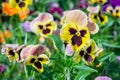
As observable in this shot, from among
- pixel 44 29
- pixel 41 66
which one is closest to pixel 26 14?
pixel 44 29

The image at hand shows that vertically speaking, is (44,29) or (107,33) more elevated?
Result: (44,29)

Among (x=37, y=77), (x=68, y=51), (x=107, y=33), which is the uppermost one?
(x=68, y=51)

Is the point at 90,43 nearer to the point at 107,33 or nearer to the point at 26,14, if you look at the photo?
the point at 107,33

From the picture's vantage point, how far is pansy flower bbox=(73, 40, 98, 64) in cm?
212

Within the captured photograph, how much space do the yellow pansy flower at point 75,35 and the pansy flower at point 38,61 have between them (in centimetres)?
18

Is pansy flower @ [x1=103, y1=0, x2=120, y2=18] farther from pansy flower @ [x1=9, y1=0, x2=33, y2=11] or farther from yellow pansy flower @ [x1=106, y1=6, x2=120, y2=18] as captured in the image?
pansy flower @ [x1=9, y1=0, x2=33, y2=11]

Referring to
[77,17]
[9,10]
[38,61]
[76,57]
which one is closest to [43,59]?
[38,61]

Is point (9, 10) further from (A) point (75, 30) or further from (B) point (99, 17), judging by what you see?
(A) point (75, 30)

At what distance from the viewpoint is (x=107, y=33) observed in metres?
3.55

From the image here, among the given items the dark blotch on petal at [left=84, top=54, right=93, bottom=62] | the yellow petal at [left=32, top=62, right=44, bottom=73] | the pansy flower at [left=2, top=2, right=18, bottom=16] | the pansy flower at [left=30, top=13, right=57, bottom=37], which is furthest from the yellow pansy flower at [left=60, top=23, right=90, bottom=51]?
the pansy flower at [left=2, top=2, right=18, bottom=16]

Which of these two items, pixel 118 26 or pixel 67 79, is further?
pixel 118 26

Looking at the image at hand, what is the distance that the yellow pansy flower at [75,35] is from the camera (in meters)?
2.02

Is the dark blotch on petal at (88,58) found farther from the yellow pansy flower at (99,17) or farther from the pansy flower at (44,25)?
the yellow pansy flower at (99,17)

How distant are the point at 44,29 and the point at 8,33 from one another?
1218 mm
